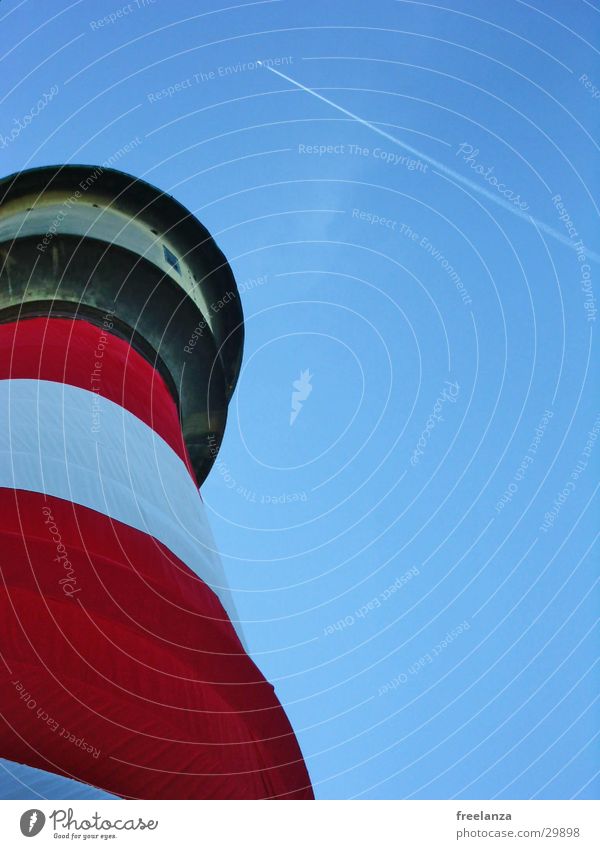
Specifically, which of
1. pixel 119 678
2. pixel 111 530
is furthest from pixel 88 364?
pixel 119 678

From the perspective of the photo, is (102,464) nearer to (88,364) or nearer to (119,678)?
(88,364)

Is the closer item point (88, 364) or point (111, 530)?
point (111, 530)

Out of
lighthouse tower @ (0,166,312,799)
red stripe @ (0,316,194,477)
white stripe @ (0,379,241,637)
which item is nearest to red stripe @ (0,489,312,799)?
lighthouse tower @ (0,166,312,799)

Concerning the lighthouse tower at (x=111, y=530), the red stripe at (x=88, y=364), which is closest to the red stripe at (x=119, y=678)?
the lighthouse tower at (x=111, y=530)

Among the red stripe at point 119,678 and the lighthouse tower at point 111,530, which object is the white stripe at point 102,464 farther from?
the red stripe at point 119,678
